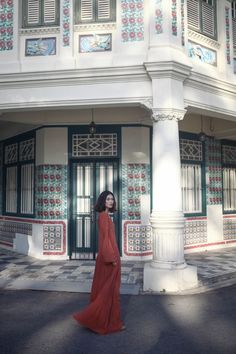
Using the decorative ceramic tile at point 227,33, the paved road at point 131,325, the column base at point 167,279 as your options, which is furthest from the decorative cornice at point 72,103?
the paved road at point 131,325

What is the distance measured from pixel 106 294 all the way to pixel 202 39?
6158 millimetres

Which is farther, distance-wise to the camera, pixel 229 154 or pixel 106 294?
pixel 229 154

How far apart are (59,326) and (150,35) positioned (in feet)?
18.2

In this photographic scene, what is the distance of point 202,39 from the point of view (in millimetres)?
8555

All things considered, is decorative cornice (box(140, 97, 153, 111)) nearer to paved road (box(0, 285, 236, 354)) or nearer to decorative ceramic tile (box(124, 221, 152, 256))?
decorative ceramic tile (box(124, 221, 152, 256))

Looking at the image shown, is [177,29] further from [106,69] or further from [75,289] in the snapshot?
[75,289]

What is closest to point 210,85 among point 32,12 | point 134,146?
point 134,146

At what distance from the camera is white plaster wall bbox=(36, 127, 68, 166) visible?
10031mm

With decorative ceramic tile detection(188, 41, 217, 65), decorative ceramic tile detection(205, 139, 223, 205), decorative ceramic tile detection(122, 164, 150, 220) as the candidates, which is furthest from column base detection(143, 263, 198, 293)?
decorative ceramic tile detection(205, 139, 223, 205)

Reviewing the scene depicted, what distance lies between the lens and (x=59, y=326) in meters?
5.10

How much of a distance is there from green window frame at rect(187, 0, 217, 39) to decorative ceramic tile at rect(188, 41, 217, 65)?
0.35 metres

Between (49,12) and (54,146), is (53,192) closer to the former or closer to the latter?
(54,146)

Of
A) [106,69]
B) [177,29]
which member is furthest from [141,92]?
[177,29]

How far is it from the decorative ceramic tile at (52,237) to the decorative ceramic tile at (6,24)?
441 cm
